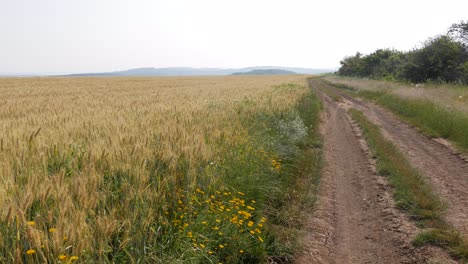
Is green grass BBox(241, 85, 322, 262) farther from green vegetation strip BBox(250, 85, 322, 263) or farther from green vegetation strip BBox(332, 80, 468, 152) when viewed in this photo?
green vegetation strip BBox(332, 80, 468, 152)

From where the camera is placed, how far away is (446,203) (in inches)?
238

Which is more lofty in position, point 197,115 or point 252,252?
point 197,115

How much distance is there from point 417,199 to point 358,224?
1538 mm

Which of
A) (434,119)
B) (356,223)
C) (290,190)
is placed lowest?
(356,223)

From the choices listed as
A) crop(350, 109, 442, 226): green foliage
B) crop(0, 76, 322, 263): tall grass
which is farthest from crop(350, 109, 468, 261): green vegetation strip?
crop(0, 76, 322, 263): tall grass

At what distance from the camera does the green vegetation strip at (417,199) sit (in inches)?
183

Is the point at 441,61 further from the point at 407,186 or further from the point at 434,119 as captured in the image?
the point at 407,186

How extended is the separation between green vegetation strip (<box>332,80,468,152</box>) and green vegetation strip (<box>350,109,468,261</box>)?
2842 mm

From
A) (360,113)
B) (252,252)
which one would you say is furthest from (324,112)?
(252,252)

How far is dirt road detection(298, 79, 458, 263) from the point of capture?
14.5 feet

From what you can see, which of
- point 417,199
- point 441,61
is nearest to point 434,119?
point 417,199

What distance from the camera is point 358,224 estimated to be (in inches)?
212

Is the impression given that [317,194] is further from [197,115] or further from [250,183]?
[197,115]

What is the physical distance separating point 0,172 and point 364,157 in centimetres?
888
